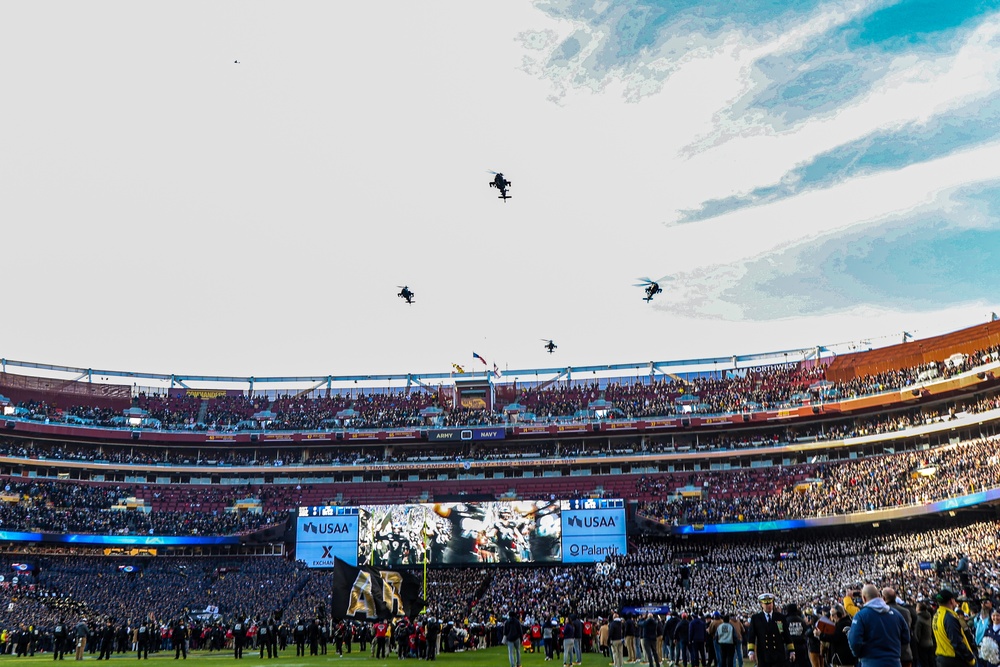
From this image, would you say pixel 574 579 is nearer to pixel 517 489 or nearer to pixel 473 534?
pixel 473 534

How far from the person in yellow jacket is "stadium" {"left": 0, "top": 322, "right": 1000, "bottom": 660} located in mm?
30755

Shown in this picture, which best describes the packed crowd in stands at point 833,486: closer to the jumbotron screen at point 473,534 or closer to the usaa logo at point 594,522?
the usaa logo at point 594,522

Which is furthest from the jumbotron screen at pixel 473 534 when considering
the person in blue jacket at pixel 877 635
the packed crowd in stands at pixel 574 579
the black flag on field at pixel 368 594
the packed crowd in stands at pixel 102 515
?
the person in blue jacket at pixel 877 635

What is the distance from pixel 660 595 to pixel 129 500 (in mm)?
45514

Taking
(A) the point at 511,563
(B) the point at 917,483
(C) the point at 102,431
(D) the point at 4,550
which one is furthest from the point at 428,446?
(B) the point at 917,483

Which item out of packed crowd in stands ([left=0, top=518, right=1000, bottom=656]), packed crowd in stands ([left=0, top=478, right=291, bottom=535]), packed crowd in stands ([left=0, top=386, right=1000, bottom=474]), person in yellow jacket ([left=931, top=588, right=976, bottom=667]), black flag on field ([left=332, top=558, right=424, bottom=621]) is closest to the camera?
person in yellow jacket ([left=931, top=588, right=976, bottom=667])

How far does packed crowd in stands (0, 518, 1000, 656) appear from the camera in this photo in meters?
50.0

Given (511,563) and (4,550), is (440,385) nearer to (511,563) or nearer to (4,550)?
(511,563)

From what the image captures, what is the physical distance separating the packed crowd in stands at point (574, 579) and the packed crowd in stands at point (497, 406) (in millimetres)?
14629

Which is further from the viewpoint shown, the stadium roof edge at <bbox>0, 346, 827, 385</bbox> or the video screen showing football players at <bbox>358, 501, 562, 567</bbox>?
the stadium roof edge at <bbox>0, 346, 827, 385</bbox>

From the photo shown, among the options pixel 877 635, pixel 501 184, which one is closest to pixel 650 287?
pixel 501 184

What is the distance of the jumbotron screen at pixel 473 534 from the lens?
5944cm

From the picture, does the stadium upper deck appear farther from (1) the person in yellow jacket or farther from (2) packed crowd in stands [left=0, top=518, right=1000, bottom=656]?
(1) the person in yellow jacket

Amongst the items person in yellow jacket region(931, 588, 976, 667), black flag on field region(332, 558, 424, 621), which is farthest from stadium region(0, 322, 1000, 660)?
person in yellow jacket region(931, 588, 976, 667)
